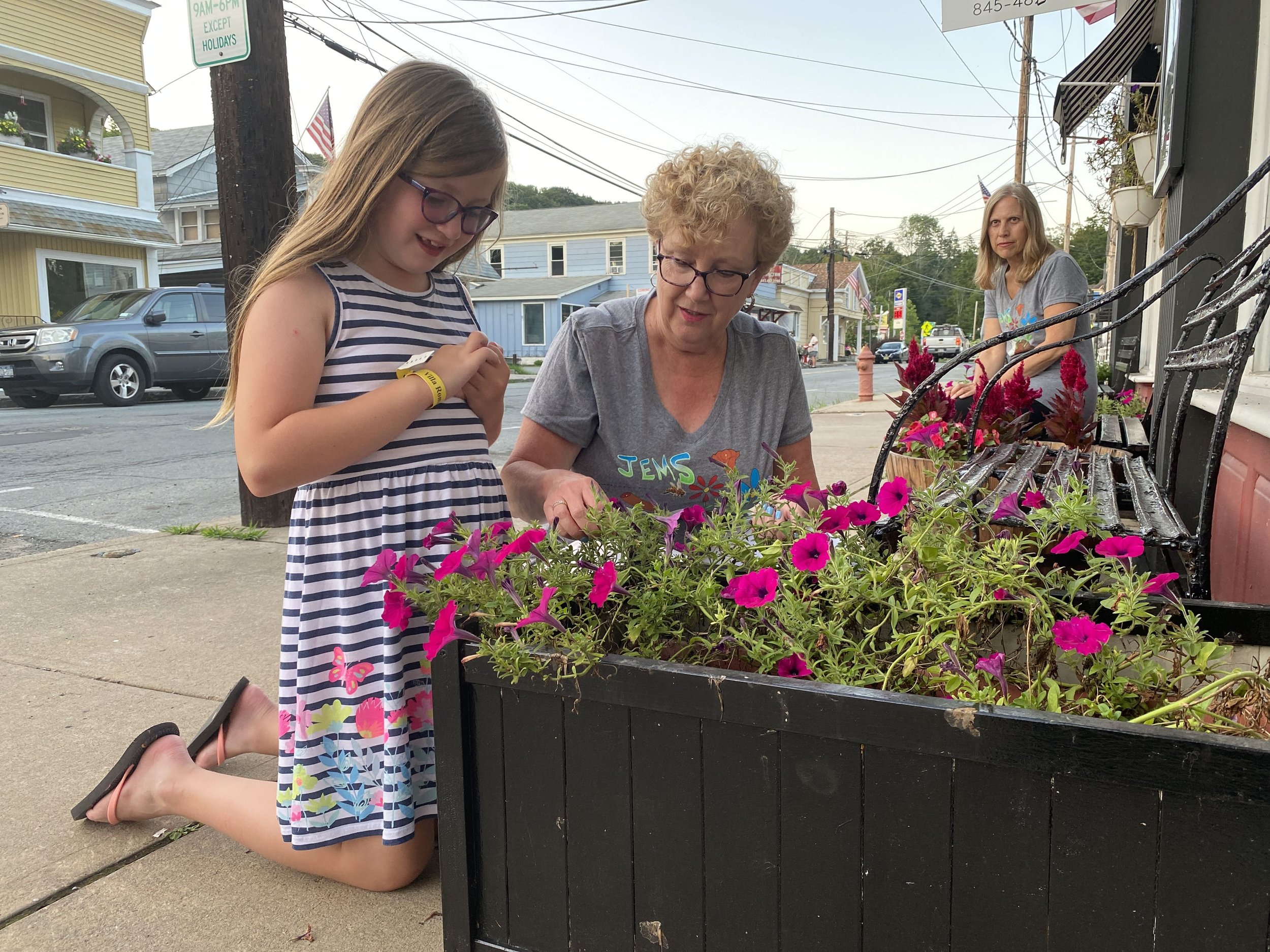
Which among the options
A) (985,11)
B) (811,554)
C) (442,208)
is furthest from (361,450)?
(985,11)

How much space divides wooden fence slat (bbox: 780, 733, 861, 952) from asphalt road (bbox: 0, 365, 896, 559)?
202 cm

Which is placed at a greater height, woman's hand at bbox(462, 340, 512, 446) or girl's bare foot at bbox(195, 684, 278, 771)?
woman's hand at bbox(462, 340, 512, 446)

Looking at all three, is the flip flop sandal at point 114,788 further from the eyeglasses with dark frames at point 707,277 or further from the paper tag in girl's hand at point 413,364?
the eyeglasses with dark frames at point 707,277

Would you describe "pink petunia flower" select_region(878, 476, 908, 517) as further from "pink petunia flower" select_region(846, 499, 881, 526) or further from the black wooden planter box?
the black wooden planter box

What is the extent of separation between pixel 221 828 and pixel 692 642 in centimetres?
120

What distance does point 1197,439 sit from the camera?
3.43 meters

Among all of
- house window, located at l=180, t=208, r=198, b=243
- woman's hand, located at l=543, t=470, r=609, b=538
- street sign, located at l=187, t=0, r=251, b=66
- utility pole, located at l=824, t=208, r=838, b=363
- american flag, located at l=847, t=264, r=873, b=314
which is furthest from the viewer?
american flag, located at l=847, t=264, r=873, b=314

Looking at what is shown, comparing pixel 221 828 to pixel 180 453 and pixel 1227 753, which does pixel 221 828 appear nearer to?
pixel 1227 753

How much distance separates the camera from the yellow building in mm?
17000

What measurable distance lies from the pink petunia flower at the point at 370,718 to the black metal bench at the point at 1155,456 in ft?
3.54

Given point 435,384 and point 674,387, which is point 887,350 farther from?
point 435,384

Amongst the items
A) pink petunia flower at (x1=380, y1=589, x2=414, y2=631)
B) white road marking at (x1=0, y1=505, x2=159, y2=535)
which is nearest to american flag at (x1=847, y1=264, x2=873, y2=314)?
white road marking at (x1=0, y1=505, x2=159, y2=535)

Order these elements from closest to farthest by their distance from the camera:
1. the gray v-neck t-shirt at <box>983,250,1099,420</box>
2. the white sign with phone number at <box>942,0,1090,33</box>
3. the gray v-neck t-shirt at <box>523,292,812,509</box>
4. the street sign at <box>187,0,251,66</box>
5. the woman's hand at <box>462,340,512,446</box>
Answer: the woman's hand at <box>462,340,512,446</box>
the gray v-neck t-shirt at <box>523,292,812,509</box>
the gray v-neck t-shirt at <box>983,250,1099,420</box>
the street sign at <box>187,0,251,66</box>
the white sign with phone number at <box>942,0,1090,33</box>

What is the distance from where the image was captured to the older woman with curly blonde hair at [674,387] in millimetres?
1951
